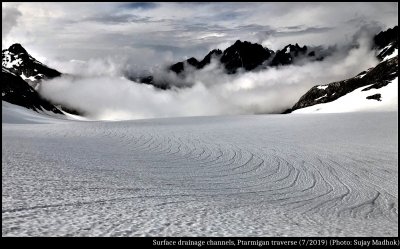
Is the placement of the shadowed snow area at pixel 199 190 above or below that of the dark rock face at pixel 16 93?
below

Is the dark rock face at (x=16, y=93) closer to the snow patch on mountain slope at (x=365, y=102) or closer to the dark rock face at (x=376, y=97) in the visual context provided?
the snow patch on mountain slope at (x=365, y=102)

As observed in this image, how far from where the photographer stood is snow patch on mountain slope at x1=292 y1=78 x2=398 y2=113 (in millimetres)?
135925

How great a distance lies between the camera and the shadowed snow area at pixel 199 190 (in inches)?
339

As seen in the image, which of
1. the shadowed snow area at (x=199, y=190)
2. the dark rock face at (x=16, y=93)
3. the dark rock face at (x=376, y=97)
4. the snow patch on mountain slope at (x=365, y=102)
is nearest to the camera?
the shadowed snow area at (x=199, y=190)

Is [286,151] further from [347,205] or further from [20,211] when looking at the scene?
[20,211]

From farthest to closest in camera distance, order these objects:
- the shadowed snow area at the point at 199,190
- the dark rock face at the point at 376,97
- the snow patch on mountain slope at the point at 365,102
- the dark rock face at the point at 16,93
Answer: the dark rock face at the point at 16,93 < the dark rock face at the point at 376,97 < the snow patch on mountain slope at the point at 365,102 < the shadowed snow area at the point at 199,190

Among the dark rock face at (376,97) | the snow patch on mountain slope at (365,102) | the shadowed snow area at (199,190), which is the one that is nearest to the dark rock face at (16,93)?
the snow patch on mountain slope at (365,102)

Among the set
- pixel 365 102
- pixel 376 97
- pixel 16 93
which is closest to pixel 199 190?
pixel 365 102

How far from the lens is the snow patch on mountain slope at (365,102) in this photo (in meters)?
136

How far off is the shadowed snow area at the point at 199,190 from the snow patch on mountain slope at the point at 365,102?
394 feet

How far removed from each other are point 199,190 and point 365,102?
148877 millimetres

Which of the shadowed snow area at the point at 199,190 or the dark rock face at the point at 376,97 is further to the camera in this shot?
the dark rock face at the point at 376,97

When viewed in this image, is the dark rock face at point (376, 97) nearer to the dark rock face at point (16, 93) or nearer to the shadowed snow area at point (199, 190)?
the shadowed snow area at point (199, 190)
